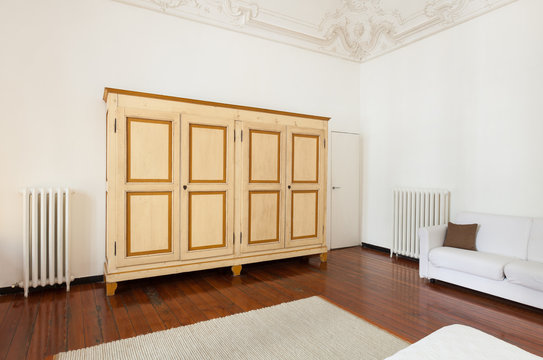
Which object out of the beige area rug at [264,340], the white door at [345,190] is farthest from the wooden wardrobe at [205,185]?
the beige area rug at [264,340]

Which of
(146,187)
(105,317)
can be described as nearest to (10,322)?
(105,317)

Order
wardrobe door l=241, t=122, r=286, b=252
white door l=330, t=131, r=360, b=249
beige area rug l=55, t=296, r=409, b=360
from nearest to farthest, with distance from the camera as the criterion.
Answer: beige area rug l=55, t=296, r=409, b=360
wardrobe door l=241, t=122, r=286, b=252
white door l=330, t=131, r=360, b=249

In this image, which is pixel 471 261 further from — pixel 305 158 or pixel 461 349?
pixel 461 349

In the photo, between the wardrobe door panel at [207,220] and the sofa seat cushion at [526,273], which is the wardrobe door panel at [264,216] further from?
the sofa seat cushion at [526,273]

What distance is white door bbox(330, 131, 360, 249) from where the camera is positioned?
17.0 ft

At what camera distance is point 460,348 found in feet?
4.17

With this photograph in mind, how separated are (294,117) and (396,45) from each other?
2.19 meters

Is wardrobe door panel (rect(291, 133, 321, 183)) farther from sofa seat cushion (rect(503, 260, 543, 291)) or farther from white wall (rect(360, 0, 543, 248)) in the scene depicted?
sofa seat cushion (rect(503, 260, 543, 291))

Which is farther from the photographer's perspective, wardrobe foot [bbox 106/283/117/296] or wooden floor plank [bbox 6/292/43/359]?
wardrobe foot [bbox 106/283/117/296]

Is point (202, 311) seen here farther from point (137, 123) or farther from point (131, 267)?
point (137, 123)

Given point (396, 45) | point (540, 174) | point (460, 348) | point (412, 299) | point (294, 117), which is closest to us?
point (460, 348)

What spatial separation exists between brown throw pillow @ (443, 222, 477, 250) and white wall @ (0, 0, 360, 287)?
323 cm

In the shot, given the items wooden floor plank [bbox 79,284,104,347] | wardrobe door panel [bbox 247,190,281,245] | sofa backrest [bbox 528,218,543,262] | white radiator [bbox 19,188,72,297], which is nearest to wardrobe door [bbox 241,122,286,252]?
wardrobe door panel [bbox 247,190,281,245]

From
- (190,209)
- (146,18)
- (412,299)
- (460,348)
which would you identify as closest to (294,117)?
(190,209)
